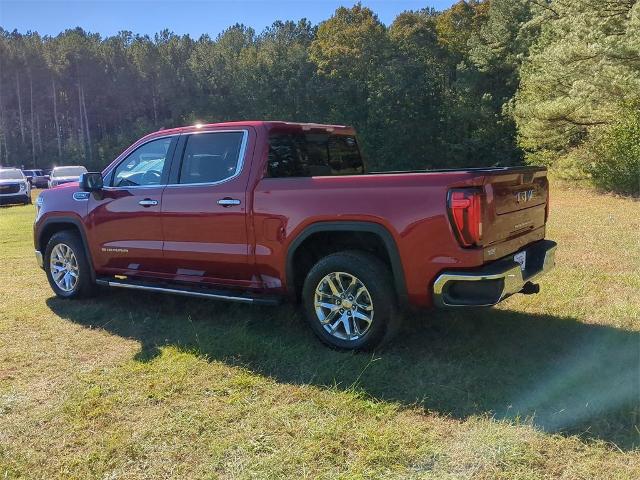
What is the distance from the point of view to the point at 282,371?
13.5 ft

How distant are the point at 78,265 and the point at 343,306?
332 centimetres

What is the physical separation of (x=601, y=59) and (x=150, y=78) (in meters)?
59.9

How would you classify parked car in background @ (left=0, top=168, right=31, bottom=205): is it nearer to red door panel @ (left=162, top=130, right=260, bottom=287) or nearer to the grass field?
the grass field

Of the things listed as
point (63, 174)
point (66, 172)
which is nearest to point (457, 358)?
point (63, 174)

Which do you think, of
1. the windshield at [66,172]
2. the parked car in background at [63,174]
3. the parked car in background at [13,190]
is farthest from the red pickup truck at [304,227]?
the windshield at [66,172]

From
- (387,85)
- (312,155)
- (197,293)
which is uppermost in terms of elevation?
(387,85)

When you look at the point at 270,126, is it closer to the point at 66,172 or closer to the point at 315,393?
the point at 315,393

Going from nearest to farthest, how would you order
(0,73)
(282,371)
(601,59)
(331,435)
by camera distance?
(331,435) < (282,371) < (601,59) < (0,73)

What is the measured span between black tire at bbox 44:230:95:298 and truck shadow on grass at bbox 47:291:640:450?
385 mm

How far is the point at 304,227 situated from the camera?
4379mm

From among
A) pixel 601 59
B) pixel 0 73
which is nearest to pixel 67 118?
pixel 0 73

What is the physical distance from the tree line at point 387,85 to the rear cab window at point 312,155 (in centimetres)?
1095

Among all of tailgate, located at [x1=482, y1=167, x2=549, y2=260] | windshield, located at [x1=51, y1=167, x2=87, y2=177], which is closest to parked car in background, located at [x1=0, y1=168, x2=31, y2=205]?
windshield, located at [x1=51, y1=167, x2=87, y2=177]

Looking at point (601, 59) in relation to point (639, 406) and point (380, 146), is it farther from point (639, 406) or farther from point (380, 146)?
point (380, 146)
